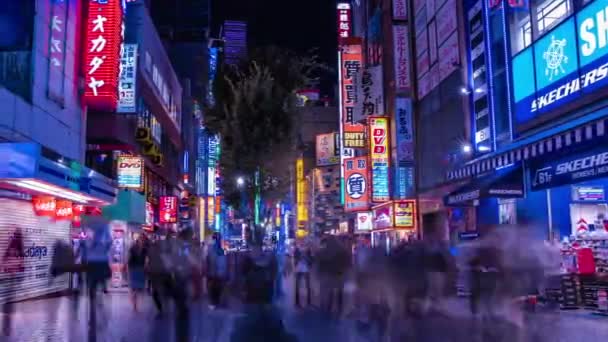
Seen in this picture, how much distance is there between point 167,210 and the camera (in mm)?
41125

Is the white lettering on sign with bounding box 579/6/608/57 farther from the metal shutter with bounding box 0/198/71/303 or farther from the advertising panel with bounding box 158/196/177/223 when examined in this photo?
the advertising panel with bounding box 158/196/177/223

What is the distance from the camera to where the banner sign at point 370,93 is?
2833cm

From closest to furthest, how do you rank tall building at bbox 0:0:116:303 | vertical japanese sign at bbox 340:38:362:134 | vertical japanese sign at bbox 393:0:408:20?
1. tall building at bbox 0:0:116:303
2. vertical japanese sign at bbox 393:0:408:20
3. vertical japanese sign at bbox 340:38:362:134

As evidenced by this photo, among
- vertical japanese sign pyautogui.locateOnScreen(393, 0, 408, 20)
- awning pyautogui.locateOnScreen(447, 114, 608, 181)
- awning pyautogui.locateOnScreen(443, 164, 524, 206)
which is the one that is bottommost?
awning pyautogui.locateOnScreen(443, 164, 524, 206)

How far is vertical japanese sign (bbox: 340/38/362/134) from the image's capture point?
30953 mm

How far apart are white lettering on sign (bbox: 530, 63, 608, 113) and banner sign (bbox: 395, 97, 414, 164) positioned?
34.2ft

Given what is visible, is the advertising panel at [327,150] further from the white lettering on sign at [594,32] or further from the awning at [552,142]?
the white lettering on sign at [594,32]

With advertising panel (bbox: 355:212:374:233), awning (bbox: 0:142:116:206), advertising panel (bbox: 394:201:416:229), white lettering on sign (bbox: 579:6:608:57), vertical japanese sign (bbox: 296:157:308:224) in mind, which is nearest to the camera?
white lettering on sign (bbox: 579:6:608:57)

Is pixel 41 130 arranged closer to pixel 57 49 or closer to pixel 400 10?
pixel 57 49

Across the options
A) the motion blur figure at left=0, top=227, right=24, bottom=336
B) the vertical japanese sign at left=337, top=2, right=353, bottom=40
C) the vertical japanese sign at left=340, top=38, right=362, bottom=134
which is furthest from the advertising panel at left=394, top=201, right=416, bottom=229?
the motion blur figure at left=0, top=227, right=24, bottom=336

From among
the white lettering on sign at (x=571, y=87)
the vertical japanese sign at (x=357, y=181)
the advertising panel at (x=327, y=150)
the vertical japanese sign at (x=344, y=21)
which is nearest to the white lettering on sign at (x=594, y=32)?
the white lettering on sign at (x=571, y=87)

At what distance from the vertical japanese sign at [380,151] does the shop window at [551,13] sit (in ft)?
41.9

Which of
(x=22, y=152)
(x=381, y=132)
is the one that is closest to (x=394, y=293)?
(x=22, y=152)

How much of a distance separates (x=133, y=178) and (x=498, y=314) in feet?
73.5
